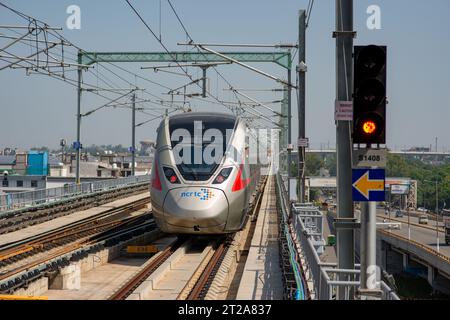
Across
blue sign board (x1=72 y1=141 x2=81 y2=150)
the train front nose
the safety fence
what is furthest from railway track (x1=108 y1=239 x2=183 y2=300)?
blue sign board (x1=72 y1=141 x2=81 y2=150)

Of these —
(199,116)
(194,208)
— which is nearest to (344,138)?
(194,208)

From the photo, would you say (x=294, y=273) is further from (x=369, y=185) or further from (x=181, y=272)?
(x=181, y=272)

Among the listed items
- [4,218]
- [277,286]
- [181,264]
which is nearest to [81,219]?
[4,218]

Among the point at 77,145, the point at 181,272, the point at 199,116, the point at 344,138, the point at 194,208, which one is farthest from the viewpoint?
the point at 77,145

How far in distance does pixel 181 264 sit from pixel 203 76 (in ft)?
46.5

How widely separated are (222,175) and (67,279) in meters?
4.74

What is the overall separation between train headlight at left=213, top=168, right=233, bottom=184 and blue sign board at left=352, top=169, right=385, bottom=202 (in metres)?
8.28

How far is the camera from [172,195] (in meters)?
16.0

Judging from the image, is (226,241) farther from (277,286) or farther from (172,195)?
(277,286)

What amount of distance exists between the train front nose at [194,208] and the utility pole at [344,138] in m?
6.87

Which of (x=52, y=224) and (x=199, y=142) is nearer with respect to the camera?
(x=199, y=142)

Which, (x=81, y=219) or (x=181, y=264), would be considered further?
(x=81, y=219)

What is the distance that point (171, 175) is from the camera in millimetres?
16312
